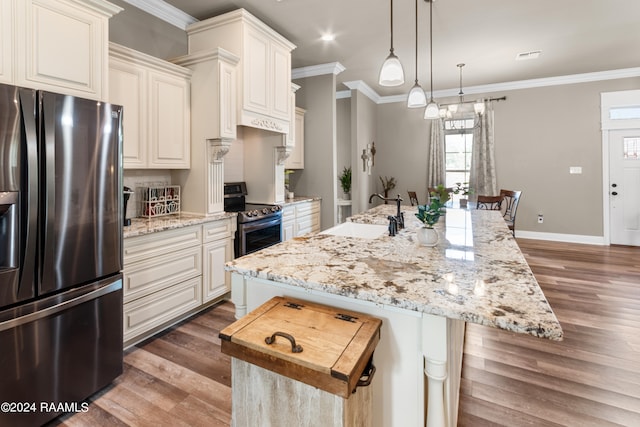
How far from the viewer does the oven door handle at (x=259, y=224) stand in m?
3.31

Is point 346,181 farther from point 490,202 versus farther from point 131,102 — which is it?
point 131,102

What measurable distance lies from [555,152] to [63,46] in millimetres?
6990

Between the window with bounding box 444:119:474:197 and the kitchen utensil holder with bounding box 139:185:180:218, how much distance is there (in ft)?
17.4

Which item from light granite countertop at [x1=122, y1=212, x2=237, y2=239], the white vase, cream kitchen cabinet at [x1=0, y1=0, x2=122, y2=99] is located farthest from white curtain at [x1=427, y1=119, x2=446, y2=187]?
cream kitchen cabinet at [x1=0, y1=0, x2=122, y2=99]

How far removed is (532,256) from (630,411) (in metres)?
3.61

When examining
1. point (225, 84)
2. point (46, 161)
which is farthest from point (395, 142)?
point (46, 161)

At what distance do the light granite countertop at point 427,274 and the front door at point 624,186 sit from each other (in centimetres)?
529

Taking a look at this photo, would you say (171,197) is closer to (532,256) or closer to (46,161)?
(46,161)

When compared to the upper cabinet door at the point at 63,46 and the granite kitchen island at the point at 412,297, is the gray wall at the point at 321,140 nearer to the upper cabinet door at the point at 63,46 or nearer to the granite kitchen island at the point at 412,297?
the upper cabinet door at the point at 63,46

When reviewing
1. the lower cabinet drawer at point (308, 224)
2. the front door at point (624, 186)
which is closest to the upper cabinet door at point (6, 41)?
the lower cabinet drawer at point (308, 224)

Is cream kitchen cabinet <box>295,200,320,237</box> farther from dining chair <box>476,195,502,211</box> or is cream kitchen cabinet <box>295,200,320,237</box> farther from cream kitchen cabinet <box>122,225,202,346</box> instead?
dining chair <box>476,195,502,211</box>

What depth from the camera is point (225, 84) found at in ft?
9.94

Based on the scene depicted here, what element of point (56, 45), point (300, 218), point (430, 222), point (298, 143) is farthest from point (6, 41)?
point (298, 143)

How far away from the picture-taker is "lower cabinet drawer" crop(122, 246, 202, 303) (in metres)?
2.34
